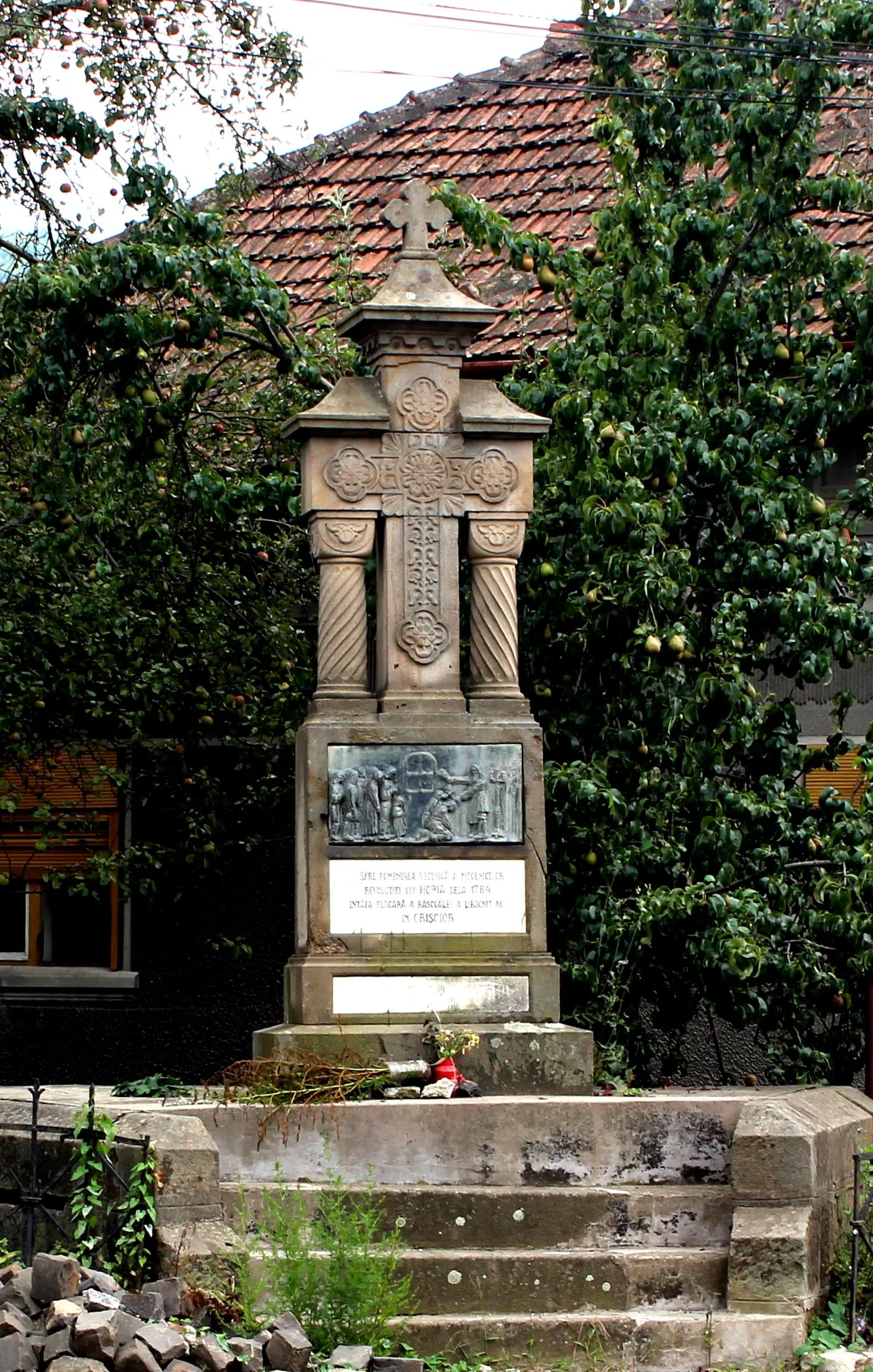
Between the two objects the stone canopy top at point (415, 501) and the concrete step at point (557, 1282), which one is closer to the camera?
the concrete step at point (557, 1282)

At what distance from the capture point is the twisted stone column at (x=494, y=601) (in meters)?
9.43

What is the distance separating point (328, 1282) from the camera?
22.6ft

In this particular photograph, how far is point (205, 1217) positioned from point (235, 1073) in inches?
42.9

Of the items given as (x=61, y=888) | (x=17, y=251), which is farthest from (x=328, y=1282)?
(x=61, y=888)

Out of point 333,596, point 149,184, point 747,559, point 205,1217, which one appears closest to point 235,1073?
point 205,1217

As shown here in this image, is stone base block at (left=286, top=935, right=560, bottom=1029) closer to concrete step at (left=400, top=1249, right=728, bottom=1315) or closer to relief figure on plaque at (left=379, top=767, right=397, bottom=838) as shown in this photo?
relief figure on plaque at (left=379, top=767, right=397, bottom=838)

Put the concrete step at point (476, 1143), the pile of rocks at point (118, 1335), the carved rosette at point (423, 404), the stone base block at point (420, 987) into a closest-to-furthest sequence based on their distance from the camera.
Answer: the pile of rocks at point (118, 1335)
the concrete step at point (476, 1143)
the stone base block at point (420, 987)
the carved rosette at point (423, 404)

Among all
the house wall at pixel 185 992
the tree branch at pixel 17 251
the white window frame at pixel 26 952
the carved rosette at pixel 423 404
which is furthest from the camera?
the white window frame at pixel 26 952

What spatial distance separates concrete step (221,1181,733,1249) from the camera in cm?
775

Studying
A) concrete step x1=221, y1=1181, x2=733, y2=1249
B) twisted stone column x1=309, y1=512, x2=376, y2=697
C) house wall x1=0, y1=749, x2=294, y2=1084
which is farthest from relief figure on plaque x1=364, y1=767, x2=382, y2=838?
house wall x1=0, y1=749, x2=294, y2=1084

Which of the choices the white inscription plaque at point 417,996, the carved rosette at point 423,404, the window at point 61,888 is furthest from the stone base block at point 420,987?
the window at point 61,888

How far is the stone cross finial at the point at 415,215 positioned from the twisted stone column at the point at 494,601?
135cm

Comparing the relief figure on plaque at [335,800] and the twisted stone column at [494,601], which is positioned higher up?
the twisted stone column at [494,601]

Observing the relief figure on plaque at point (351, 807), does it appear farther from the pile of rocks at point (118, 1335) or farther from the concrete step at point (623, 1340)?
the pile of rocks at point (118, 1335)
